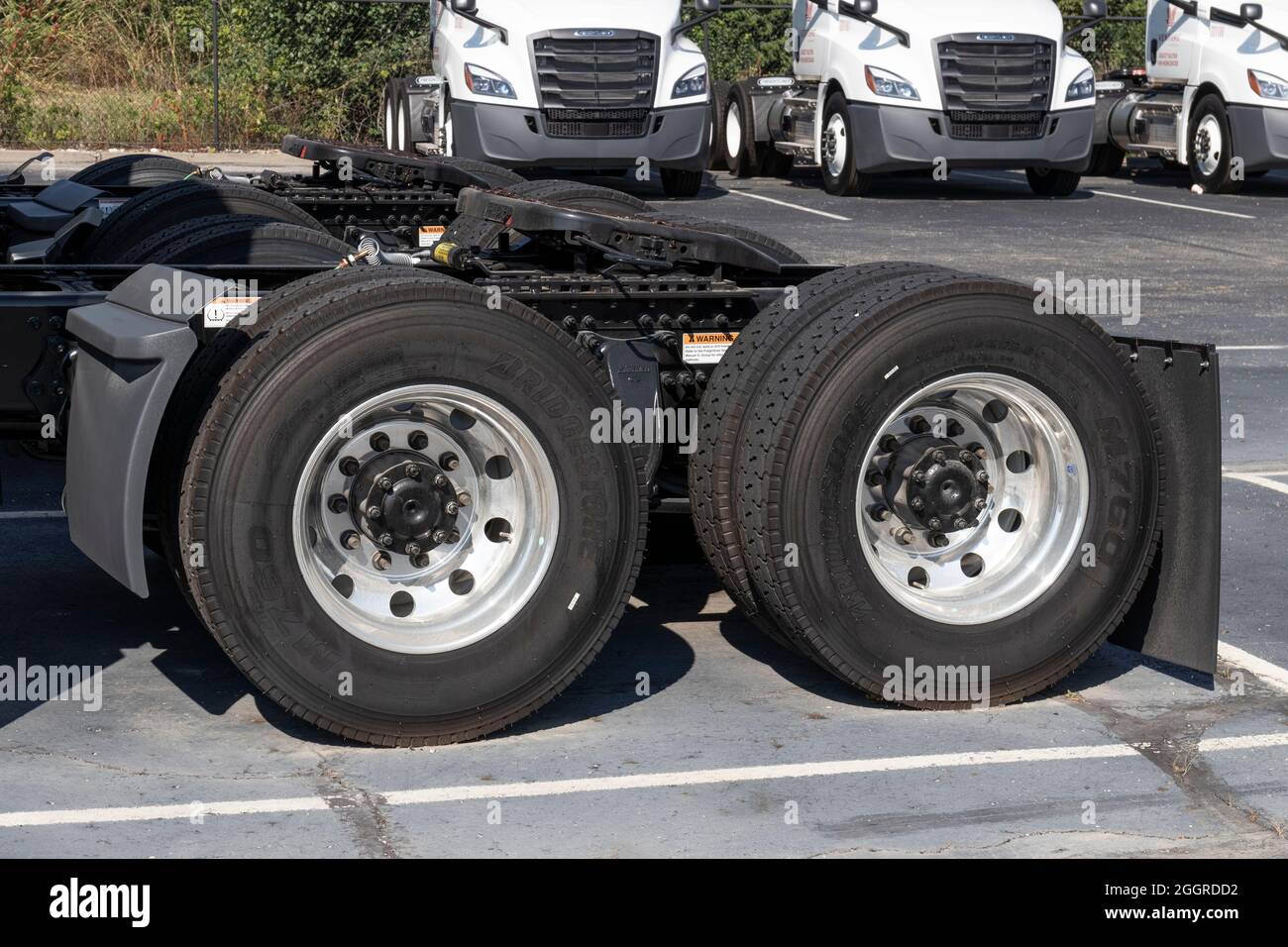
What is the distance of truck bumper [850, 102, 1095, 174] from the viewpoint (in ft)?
65.7

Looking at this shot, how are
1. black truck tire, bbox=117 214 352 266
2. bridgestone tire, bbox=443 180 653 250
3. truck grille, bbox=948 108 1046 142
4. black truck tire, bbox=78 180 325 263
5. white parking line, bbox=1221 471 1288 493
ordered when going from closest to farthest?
black truck tire, bbox=117 214 352 266 < black truck tire, bbox=78 180 325 263 < bridgestone tire, bbox=443 180 653 250 < white parking line, bbox=1221 471 1288 493 < truck grille, bbox=948 108 1046 142

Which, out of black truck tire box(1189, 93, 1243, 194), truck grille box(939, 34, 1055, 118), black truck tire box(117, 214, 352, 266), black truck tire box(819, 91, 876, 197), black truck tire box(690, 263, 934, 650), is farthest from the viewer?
black truck tire box(1189, 93, 1243, 194)

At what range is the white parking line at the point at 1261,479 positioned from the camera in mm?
8188

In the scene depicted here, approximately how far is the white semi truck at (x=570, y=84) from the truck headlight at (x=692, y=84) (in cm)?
1

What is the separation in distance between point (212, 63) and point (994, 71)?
422 inches

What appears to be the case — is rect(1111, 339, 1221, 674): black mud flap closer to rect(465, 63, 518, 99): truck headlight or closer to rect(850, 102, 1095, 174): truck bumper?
rect(465, 63, 518, 99): truck headlight

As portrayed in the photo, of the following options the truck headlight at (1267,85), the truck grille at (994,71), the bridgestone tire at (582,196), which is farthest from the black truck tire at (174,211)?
the truck headlight at (1267,85)

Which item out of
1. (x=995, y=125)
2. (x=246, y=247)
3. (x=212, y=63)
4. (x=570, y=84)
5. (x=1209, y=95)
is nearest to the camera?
(x=246, y=247)

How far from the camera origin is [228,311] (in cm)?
525

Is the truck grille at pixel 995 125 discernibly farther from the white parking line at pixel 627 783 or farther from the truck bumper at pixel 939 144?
the white parking line at pixel 627 783

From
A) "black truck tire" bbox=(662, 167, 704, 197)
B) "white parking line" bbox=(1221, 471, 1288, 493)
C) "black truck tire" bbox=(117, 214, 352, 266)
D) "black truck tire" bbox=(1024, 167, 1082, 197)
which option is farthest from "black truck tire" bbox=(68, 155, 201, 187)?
"black truck tire" bbox=(1024, 167, 1082, 197)

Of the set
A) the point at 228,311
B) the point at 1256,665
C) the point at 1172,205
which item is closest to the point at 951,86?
the point at 1172,205

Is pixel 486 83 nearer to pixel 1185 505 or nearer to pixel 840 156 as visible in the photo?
pixel 840 156

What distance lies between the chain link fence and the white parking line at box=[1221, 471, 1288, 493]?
715 inches
